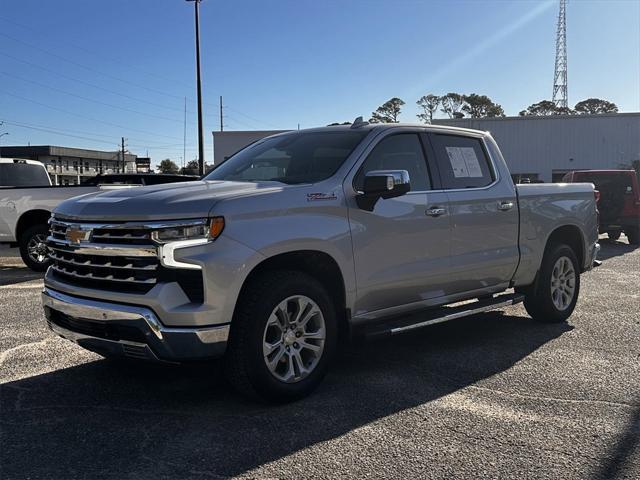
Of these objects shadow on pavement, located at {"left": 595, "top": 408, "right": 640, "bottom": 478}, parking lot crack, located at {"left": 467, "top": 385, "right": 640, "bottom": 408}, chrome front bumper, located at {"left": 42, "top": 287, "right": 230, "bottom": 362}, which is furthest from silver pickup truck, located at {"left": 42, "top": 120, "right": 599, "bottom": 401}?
shadow on pavement, located at {"left": 595, "top": 408, "right": 640, "bottom": 478}

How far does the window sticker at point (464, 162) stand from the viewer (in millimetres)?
5434

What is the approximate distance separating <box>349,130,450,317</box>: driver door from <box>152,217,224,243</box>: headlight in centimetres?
112

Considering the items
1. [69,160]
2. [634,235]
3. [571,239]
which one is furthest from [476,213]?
[69,160]

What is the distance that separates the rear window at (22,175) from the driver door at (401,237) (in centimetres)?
961

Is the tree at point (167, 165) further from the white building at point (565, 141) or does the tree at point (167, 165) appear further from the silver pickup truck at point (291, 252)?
the silver pickup truck at point (291, 252)

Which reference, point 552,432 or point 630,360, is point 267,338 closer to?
point 552,432

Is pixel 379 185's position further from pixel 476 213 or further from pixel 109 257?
pixel 109 257

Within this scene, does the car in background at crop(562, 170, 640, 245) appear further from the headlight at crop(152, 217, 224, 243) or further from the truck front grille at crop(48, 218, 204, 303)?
the truck front grille at crop(48, 218, 204, 303)

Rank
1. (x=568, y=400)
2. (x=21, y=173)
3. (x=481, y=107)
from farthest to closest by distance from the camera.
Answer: (x=481, y=107) < (x=21, y=173) < (x=568, y=400)

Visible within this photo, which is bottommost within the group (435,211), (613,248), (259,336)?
(613,248)

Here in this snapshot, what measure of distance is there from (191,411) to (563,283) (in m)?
4.35

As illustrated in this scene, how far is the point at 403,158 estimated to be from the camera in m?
5.03

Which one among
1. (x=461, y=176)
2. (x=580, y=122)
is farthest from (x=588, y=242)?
(x=580, y=122)

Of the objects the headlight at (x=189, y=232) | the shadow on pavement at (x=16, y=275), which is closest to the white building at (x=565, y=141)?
the shadow on pavement at (x=16, y=275)
